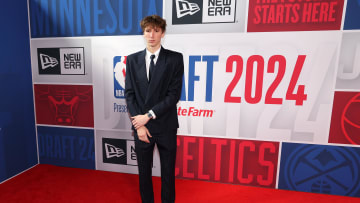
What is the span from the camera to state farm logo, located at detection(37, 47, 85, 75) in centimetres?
249

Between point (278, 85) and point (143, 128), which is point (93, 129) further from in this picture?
point (278, 85)

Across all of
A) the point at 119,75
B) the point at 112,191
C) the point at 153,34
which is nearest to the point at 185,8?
the point at 153,34

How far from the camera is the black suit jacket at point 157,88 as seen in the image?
5.29 ft

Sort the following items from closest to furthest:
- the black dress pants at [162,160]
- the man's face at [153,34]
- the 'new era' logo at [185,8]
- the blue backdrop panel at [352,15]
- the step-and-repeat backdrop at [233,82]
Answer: the man's face at [153,34] < the black dress pants at [162,160] < the blue backdrop panel at [352,15] < the step-and-repeat backdrop at [233,82] < the 'new era' logo at [185,8]

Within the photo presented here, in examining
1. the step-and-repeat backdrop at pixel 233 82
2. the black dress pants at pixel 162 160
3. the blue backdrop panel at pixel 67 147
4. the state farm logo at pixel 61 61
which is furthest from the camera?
the blue backdrop panel at pixel 67 147

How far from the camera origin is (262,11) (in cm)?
207

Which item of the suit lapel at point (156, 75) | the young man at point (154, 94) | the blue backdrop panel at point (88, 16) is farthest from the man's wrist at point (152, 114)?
the blue backdrop panel at point (88, 16)

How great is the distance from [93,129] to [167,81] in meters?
1.42

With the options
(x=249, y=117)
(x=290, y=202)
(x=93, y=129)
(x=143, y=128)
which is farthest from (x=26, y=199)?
(x=290, y=202)

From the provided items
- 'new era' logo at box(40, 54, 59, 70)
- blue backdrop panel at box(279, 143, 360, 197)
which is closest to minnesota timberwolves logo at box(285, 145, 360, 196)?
blue backdrop panel at box(279, 143, 360, 197)

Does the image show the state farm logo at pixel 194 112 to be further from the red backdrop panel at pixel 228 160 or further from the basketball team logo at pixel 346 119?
the basketball team logo at pixel 346 119

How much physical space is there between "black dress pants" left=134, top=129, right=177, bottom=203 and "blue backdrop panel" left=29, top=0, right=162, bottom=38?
125 centimetres

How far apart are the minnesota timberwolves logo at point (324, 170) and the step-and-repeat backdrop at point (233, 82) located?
0.4 inches

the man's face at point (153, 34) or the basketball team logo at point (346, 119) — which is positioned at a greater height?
the man's face at point (153, 34)
